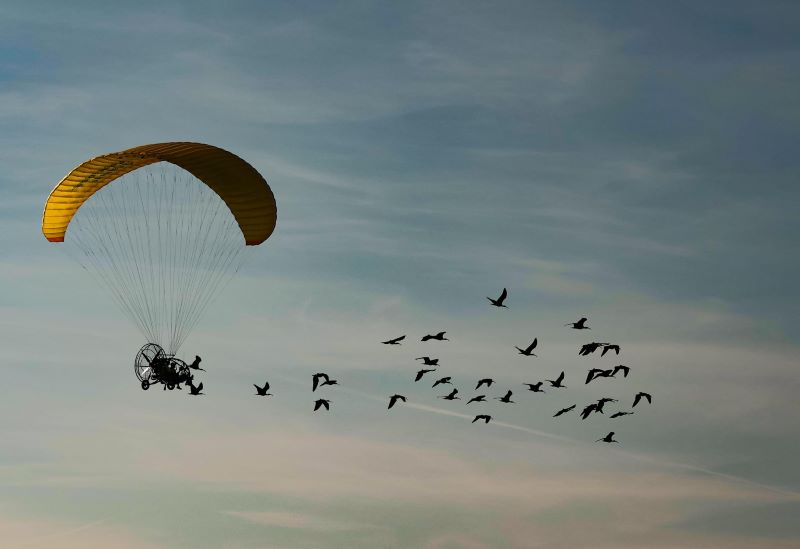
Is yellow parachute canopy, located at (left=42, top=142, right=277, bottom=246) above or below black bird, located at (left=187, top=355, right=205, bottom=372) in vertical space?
above

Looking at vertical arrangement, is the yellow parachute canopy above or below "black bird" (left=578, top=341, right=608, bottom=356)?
above

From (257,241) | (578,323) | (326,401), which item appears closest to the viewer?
(578,323)

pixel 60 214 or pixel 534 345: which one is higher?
pixel 60 214

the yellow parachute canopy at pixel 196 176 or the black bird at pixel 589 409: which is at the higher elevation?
the yellow parachute canopy at pixel 196 176

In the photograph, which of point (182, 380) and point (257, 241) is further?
point (257, 241)

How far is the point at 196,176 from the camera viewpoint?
82.9 metres

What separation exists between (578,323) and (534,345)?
2.54 m

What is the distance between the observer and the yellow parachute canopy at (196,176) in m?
80.1

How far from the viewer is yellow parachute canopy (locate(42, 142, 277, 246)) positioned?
8006cm

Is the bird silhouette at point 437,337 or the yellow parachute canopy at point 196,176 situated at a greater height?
the yellow parachute canopy at point 196,176

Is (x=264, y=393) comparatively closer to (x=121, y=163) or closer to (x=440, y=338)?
(x=440, y=338)

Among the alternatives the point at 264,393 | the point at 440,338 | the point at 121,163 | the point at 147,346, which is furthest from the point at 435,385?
the point at 121,163

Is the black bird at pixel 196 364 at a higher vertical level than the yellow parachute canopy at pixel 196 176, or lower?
lower

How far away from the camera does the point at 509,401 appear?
3127 inches
